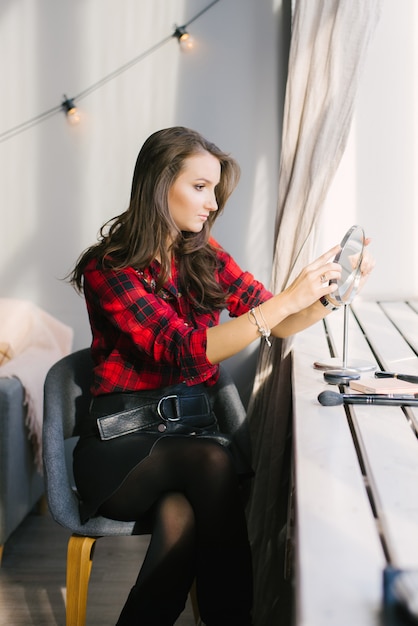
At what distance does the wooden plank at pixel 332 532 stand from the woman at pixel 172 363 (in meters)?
0.33

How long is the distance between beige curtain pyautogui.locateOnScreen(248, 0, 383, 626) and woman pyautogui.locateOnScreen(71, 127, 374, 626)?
0.27m

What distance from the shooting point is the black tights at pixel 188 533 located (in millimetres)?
1552

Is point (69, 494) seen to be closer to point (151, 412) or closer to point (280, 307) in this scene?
point (151, 412)

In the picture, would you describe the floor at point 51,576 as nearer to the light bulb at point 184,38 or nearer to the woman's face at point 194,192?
the woman's face at point 194,192

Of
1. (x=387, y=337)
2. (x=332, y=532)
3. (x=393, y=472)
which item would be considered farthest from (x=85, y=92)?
(x=332, y=532)

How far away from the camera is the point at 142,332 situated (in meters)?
1.76

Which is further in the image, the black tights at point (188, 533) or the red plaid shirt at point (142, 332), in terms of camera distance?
the red plaid shirt at point (142, 332)

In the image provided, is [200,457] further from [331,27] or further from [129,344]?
[331,27]

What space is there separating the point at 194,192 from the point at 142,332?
35cm

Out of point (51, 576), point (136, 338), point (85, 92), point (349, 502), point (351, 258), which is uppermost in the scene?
point (85, 92)

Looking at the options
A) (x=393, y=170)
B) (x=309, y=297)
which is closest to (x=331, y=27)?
(x=393, y=170)

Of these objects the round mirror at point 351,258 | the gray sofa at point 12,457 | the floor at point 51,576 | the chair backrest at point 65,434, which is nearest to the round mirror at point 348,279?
the round mirror at point 351,258

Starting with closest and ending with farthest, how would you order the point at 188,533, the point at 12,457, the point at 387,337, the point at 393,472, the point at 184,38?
the point at 393,472 < the point at 188,533 < the point at 387,337 < the point at 12,457 < the point at 184,38

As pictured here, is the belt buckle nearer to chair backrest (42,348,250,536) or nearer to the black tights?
the black tights
